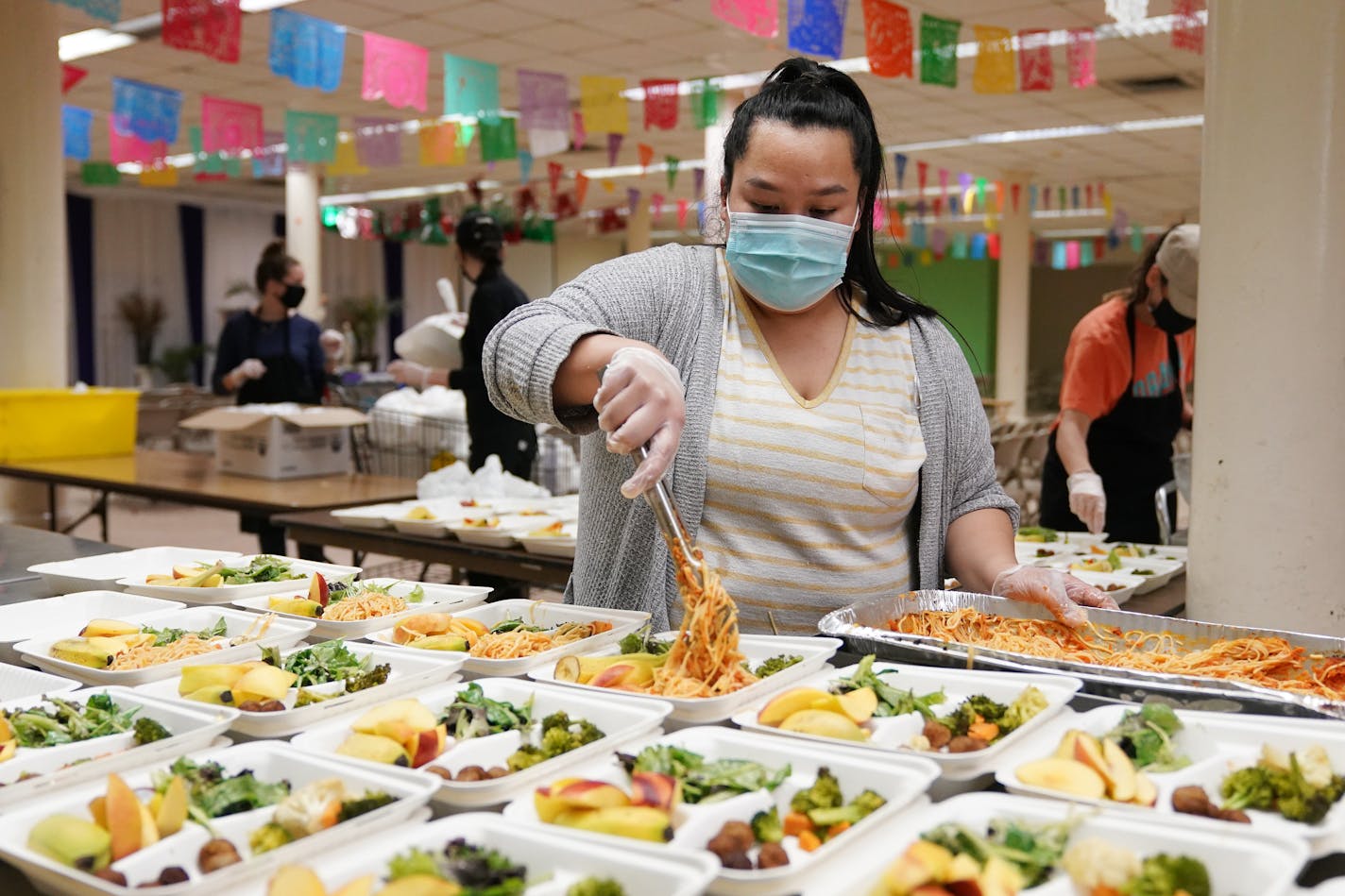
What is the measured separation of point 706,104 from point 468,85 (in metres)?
1.85

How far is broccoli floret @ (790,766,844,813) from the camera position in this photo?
1100mm

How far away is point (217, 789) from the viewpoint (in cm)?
112

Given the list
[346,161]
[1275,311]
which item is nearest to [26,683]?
[1275,311]

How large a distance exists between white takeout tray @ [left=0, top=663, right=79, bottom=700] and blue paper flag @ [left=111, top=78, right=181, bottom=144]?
7775 mm

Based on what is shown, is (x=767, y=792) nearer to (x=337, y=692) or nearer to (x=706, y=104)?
(x=337, y=692)

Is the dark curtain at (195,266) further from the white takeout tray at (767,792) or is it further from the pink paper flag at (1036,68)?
the white takeout tray at (767,792)

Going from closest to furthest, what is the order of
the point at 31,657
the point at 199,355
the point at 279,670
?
1. the point at 279,670
2. the point at 31,657
3. the point at 199,355

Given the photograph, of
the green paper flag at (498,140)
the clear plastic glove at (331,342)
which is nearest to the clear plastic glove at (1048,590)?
the clear plastic glove at (331,342)

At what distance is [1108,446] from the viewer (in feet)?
12.6

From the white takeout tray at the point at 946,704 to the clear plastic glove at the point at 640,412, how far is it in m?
0.31

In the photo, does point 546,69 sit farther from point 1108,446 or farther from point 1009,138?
point 1108,446

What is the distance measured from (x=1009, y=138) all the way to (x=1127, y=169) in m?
2.81

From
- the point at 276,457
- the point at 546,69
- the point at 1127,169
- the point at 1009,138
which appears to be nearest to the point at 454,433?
the point at 276,457

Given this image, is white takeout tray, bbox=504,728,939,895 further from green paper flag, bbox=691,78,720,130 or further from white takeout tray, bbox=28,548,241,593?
green paper flag, bbox=691,78,720,130
